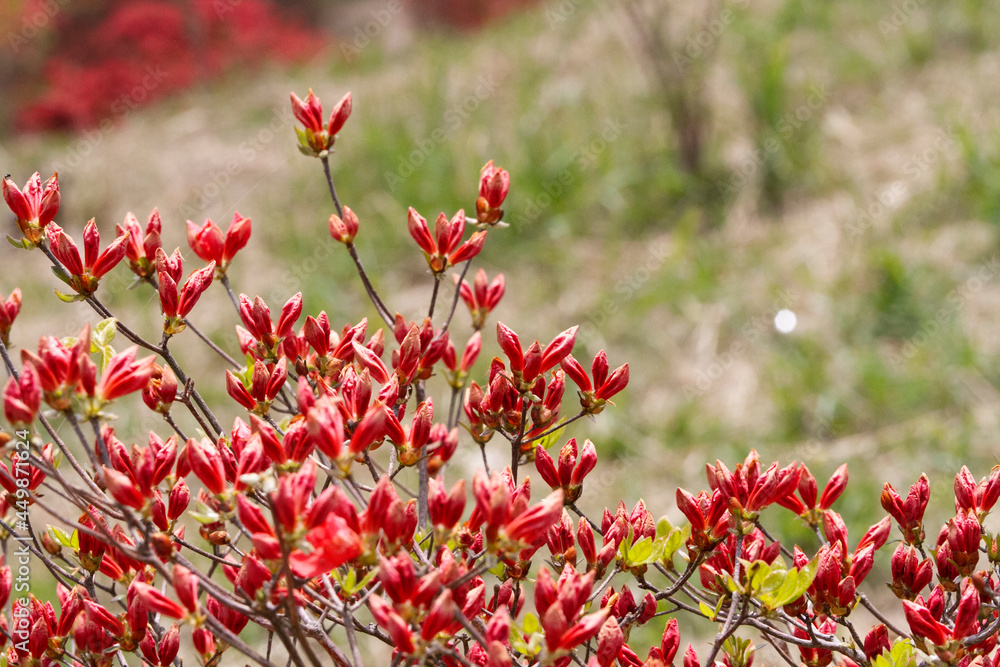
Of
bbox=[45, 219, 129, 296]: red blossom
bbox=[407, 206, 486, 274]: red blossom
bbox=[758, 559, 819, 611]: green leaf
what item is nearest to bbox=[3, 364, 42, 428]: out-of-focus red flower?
bbox=[45, 219, 129, 296]: red blossom

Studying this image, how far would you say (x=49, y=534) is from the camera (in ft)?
3.61

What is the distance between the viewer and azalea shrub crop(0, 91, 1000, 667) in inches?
30.2

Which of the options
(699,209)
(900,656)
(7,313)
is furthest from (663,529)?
(699,209)

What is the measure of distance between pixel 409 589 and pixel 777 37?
16.1 ft

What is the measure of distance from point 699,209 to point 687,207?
2.6 inches

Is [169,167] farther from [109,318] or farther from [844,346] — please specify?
[109,318]

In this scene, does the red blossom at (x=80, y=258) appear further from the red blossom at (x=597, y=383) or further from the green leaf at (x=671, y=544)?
the green leaf at (x=671, y=544)

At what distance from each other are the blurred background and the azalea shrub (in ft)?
5.45

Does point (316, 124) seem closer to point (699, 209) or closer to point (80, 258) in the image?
point (80, 258)

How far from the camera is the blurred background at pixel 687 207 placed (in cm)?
302

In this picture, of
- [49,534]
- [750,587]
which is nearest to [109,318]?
[49,534]

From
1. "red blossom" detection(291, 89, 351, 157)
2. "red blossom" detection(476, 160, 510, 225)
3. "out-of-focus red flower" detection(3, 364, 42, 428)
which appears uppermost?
"red blossom" detection(291, 89, 351, 157)

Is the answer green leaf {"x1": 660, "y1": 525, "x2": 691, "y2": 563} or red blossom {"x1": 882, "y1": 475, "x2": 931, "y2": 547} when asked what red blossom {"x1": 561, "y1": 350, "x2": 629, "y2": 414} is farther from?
red blossom {"x1": 882, "y1": 475, "x2": 931, "y2": 547}

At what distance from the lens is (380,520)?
0.78 m
